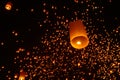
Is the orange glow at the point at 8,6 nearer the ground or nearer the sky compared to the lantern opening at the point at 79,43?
nearer the sky

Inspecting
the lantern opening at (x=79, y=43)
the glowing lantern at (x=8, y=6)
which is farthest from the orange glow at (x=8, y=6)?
the lantern opening at (x=79, y=43)

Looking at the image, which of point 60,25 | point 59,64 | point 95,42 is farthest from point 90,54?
point 60,25

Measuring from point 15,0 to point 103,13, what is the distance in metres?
1.60

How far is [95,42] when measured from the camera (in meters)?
5.02

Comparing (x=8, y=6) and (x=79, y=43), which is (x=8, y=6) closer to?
(x=8, y=6)

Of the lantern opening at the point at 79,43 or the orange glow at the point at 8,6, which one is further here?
the orange glow at the point at 8,6

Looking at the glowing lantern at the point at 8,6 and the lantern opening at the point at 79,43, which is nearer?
the lantern opening at the point at 79,43

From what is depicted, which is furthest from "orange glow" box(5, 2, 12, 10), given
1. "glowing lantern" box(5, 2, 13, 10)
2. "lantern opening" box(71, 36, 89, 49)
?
"lantern opening" box(71, 36, 89, 49)

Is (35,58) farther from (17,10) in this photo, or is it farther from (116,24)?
(116,24)

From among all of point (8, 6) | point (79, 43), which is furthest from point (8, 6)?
point (79, 43)

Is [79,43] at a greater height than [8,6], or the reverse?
[8,6]

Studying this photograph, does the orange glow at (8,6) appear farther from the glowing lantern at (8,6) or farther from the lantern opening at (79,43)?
the lantern opening at (79,43)

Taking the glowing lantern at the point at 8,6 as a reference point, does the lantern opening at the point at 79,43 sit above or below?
below

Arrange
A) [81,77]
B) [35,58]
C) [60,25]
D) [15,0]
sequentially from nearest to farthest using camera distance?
1. [15,0]
2. [60,25]
3. [35,58]
4. [81,77]
